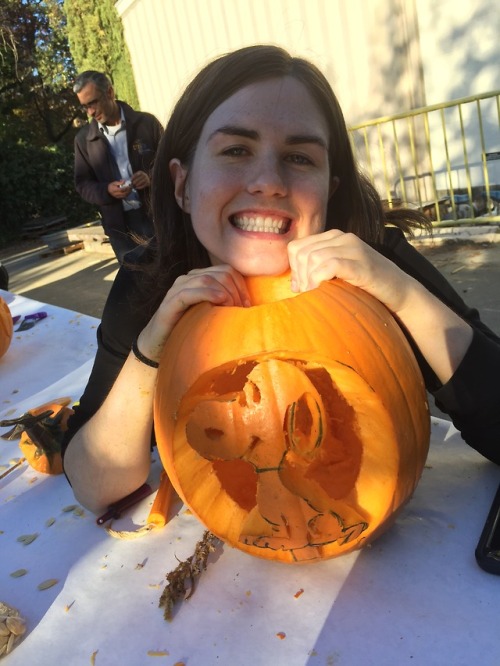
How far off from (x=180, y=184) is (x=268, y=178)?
1.07ft

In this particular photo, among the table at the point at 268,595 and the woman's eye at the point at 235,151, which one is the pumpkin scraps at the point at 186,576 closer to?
the table at the point at 268,595

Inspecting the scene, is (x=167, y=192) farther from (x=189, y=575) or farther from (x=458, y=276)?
(x=458, y=276)

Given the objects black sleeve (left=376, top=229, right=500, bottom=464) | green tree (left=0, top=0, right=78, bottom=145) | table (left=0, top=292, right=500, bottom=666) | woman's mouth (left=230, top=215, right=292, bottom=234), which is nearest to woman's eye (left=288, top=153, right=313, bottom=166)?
woman's mouth (left=230, top=215, right=292, bottom=234)

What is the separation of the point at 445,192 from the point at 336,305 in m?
5.98

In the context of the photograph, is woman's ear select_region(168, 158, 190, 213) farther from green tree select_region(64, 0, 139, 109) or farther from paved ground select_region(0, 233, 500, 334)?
green tree select_region(64, 0, 139, 109)

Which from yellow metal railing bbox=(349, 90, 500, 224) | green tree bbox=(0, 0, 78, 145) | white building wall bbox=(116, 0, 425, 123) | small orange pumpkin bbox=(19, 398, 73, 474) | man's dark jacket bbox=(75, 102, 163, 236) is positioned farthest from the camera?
green tree bbox=(0, 0, 78, 145)

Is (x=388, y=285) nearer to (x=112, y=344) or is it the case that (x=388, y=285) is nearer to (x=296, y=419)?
(x=296, y=419)

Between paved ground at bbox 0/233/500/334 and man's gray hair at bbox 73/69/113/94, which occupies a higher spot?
man's gray hair at bbox 73/69/113/94

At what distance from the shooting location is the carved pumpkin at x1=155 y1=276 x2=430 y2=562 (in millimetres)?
829

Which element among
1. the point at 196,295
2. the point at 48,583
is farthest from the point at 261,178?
the point at 48,583

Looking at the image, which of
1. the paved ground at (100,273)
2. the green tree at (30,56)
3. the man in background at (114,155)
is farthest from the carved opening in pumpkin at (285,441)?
the green tree at (30,56)

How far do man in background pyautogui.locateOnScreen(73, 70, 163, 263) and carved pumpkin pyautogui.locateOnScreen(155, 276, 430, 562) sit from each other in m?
3.27

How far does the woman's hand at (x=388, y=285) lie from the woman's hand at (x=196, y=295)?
107 millimetres

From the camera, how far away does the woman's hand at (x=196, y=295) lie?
94cm
